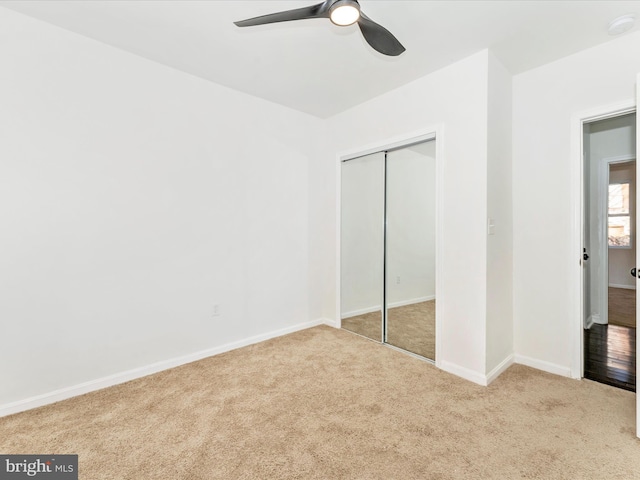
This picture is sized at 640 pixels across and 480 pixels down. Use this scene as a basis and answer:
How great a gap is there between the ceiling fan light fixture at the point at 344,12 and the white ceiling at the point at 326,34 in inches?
20.4

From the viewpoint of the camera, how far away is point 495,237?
2.52 meters

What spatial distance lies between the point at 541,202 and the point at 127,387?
3.71m

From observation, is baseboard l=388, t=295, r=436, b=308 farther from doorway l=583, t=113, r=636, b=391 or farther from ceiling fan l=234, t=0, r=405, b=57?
ceiling fan l=234, t=0, r=405, b=57

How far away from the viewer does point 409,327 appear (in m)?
3.13

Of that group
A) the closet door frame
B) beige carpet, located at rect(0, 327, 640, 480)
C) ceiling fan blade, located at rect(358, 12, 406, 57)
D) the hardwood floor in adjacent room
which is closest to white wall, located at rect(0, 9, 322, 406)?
beige carpet, located at rect(0, 327, 640, 480)

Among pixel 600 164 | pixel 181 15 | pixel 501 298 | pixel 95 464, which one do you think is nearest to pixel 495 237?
pixel 501 298

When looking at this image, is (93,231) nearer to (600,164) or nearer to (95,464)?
(95,464)

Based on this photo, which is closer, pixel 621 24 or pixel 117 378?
pixel 621 24

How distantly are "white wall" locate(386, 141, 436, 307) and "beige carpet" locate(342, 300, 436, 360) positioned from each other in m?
0.09

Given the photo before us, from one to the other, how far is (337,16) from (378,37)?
0.30 meters

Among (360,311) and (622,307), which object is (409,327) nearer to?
(360,311)

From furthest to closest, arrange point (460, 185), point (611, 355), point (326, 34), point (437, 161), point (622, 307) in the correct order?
1. point (622, 307)
2. point (611, 355)
3. point (437, 161)
4. point (460, 185)
5. point (326, 34)

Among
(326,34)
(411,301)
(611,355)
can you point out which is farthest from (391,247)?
(611,355)

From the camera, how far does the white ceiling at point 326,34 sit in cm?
194
